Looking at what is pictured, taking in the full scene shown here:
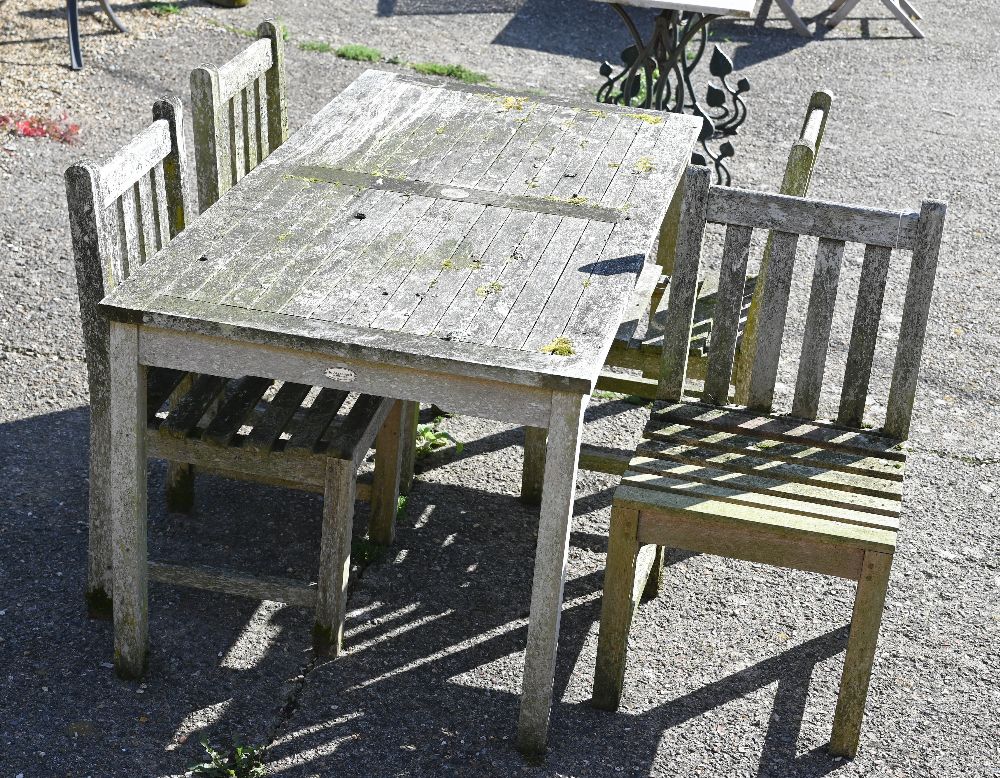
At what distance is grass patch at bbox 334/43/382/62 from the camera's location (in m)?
8.51

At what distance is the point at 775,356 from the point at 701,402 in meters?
0.26

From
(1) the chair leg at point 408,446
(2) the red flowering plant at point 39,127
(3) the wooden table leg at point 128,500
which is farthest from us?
(2) the red flowering plant at point 39,127

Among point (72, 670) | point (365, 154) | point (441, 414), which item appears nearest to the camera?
point (72, 670)

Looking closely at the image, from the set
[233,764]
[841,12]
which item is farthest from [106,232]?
[841,12]

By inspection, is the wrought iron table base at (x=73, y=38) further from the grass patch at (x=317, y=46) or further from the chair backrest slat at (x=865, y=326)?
the chair backrest slat at (x=865, y=326)

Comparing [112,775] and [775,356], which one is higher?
[775,356]

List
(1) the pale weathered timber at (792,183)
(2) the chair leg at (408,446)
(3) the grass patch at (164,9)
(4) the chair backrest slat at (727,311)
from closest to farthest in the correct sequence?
1. (4) the chair backrest slat at (727,311)
2. (1) the pale weathered timber at (792,183)
3. (2) the chair leg at (408,446)
4. (3) the grass patch at (164,9)

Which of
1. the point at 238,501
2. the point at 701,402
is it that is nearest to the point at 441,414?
the point at 238,501

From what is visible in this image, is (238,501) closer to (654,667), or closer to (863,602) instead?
A: (654,667)

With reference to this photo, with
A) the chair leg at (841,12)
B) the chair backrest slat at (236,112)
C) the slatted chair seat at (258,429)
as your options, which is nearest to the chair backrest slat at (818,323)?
the slatted chair seat at (258,429)

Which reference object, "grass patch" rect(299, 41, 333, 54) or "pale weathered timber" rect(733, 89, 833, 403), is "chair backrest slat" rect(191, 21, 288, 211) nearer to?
"pale weathered timber" rect(733, 89, 833, 403)

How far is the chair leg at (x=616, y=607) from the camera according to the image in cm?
320

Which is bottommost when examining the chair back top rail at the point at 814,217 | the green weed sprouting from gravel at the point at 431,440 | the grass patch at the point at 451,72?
the green weed sprouting from gravel at the point at 431,440

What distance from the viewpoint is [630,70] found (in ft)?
21.9
